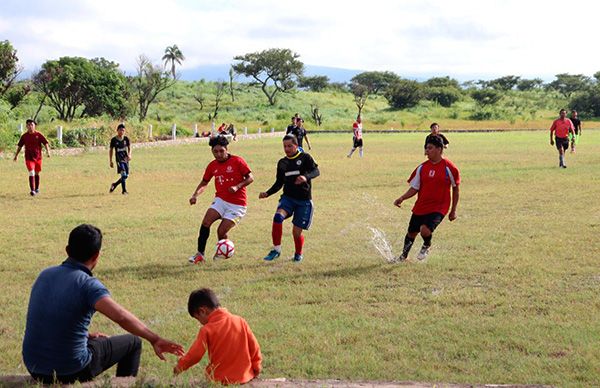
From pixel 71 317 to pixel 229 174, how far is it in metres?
5.55

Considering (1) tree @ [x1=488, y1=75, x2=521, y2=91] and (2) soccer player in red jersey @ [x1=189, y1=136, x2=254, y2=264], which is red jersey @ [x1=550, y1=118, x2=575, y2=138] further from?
(1) tree @ [x1=488, y1=75, x2=521, y2=91]

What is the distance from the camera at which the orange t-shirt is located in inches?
189

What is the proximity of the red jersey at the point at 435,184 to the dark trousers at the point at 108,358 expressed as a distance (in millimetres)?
5287

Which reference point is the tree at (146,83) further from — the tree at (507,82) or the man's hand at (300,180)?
the tree at (507,82)

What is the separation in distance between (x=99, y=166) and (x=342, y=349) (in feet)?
69.2

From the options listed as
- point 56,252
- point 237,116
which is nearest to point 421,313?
point 56,252

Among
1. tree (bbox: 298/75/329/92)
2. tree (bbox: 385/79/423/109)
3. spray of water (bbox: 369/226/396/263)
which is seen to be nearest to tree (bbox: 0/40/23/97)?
spray of water (bbox: 369/226/396/263)

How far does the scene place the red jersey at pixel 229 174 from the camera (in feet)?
32.7

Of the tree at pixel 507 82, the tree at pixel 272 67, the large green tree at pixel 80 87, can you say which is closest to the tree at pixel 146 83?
the large green tree at pixel 80 87

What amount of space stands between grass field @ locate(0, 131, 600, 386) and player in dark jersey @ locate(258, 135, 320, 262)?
301mm

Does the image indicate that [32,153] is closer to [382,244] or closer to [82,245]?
[382,244]

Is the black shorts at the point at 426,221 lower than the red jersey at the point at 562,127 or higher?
lower

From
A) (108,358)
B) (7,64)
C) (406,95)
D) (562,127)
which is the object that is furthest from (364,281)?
(406,95)

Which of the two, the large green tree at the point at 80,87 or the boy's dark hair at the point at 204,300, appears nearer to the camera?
the boy's dark hair at the point at 204,300
